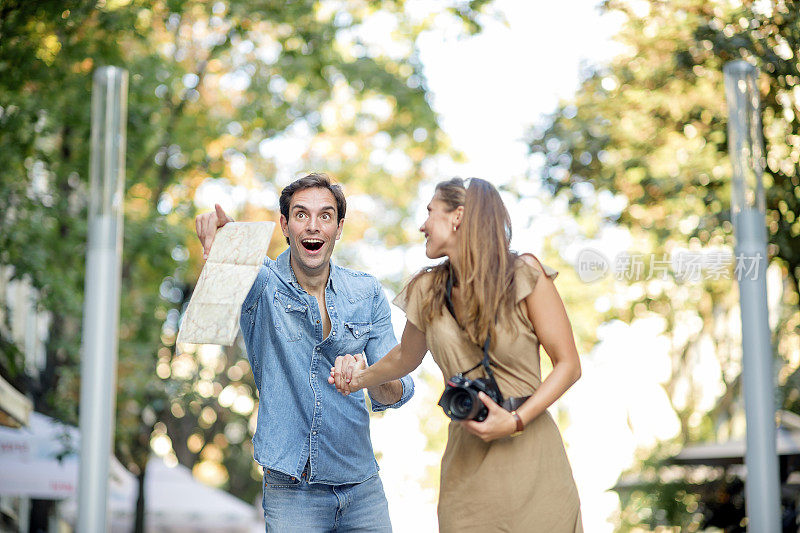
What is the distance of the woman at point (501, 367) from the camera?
2.87m

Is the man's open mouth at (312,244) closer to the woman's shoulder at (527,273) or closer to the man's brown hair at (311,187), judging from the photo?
the man's brown hair at (311,187)

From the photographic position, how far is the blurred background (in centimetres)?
987

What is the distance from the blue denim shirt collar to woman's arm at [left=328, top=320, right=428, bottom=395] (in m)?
0.32

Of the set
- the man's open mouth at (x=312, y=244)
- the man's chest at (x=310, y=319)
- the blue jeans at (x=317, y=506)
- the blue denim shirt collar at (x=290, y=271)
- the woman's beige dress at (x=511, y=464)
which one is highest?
the man's open mouth at (x=312, y=244)

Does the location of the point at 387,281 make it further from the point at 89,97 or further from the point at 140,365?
the point at 89,97

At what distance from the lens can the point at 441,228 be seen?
3.03m

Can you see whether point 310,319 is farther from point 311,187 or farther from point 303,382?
point 311,187

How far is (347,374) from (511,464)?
2.39ft

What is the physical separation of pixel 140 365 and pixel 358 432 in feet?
36.0

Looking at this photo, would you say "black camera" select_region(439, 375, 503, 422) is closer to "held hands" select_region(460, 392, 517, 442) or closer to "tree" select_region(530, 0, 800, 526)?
"held hands" select_region(460, 392, 517, 442)

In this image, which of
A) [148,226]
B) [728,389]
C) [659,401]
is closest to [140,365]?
[148,226]

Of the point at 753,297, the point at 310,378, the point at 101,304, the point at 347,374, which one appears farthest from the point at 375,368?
the point at 101,304

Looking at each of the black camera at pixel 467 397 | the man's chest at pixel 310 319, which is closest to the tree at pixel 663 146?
the man's chest at pixel 310 319

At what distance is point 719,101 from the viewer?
35.1ft
